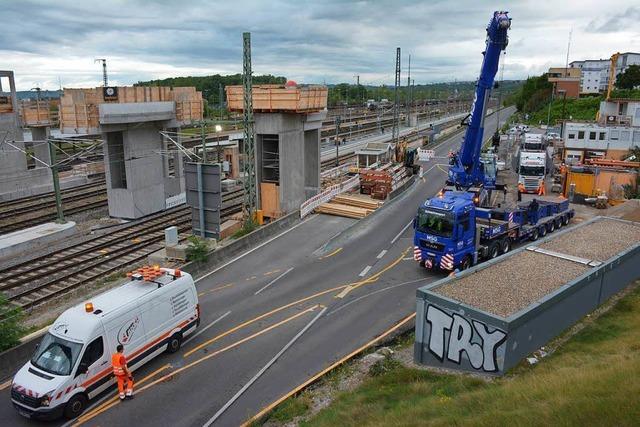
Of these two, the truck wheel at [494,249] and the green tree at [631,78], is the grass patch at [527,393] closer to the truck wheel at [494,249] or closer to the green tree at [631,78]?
the truck wheel at [494,249]

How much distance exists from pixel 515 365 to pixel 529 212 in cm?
1641

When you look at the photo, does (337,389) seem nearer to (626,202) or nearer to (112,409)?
(112,409)

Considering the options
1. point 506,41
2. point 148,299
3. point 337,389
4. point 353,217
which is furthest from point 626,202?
point 148,299

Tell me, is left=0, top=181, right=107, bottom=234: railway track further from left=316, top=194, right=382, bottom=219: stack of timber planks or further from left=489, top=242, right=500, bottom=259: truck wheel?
left=489, top=242, right=500, bottom=259: truck wheel

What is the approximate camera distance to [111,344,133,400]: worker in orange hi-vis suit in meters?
12.9

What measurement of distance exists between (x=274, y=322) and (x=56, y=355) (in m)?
7.05

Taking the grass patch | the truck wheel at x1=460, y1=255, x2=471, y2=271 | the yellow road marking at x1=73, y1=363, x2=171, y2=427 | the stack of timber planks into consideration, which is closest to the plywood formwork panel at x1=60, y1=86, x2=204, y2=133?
the stack of timber planks

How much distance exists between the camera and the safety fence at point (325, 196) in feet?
102

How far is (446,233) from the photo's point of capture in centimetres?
2112

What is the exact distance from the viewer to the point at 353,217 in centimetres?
3123

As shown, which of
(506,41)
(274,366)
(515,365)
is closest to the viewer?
(515,365)

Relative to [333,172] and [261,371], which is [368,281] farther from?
[333,172]

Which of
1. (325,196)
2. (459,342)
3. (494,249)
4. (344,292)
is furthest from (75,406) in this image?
(325,196)

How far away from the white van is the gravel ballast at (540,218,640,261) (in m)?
13.6
